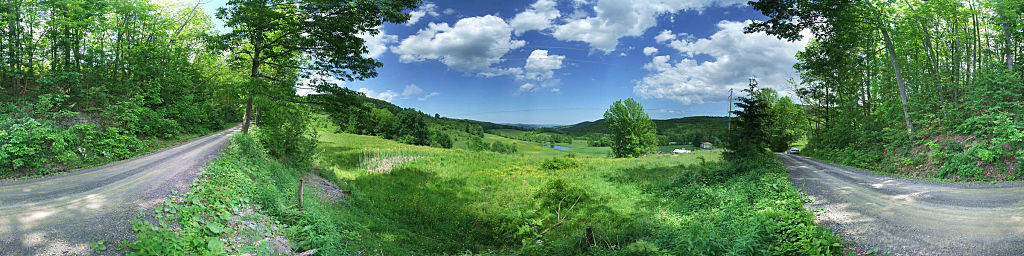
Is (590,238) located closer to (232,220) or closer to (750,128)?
(232,220)

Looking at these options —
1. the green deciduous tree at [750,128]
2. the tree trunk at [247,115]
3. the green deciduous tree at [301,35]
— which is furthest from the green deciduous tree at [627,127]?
the tree trunk at [247,115]

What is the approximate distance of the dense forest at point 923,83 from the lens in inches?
297

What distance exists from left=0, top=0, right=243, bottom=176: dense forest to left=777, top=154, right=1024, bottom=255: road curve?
1517cm

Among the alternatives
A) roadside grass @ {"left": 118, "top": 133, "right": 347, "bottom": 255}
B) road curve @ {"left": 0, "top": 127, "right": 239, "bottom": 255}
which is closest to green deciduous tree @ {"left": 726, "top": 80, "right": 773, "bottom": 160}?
roadside grass @ {"left": 118, "top": 133, "right": 347, "bottom": 255}

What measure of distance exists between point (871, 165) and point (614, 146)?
32.4 meters

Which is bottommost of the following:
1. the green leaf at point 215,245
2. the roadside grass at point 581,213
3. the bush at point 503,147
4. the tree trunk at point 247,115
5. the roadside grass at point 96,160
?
the bush at point 503,147

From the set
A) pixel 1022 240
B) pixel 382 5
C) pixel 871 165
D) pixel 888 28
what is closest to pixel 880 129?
pixel 871 165

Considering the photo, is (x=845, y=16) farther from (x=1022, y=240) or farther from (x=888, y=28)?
(x=1022, y=240)

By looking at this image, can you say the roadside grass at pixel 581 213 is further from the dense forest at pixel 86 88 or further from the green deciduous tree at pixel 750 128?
the dense forest at pixel 86 88

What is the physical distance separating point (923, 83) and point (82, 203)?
745 inches

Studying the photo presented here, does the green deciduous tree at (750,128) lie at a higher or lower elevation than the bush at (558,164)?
higher

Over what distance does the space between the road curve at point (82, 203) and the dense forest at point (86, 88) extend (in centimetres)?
71

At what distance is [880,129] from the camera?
1055 centimetres

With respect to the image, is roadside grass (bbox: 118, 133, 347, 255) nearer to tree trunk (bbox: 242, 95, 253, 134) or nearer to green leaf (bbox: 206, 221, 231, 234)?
green leaf (bbox: 206, 221, 231, 234)
